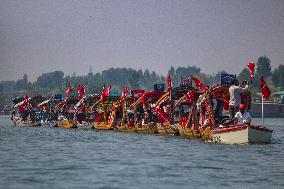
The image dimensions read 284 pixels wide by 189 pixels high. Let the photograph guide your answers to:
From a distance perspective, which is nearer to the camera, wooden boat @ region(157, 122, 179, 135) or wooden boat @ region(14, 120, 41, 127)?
wooden boat @ region(157, 122, 179, 135)

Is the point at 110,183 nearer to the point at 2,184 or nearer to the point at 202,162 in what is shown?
the point at 2,184

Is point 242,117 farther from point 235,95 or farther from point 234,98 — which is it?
point 235,95

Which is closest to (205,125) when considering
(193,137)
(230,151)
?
(193,137)

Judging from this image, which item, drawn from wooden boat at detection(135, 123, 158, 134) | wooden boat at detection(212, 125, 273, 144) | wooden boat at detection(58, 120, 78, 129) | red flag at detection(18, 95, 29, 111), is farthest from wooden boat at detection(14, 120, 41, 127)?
wooden boat at detection(212, 125, 273, 144)

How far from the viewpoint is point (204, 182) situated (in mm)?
24906

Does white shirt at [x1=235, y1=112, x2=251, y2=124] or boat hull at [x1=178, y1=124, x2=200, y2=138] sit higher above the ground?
white shirt at [x1=235, y1=112, x2=251, y2=124]

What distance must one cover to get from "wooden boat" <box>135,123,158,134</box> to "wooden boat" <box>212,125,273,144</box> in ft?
69.9

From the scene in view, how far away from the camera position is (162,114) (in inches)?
2554

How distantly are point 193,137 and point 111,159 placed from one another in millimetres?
21013

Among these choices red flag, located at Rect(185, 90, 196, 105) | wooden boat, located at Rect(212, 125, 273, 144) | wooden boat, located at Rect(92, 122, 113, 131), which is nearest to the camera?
wooden boat, located at Rect(212, 125, 273, 144)

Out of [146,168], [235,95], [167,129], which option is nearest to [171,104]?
Answer: [167,129]

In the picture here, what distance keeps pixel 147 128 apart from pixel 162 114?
10.1ft

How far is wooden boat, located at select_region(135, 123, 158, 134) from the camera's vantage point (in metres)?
66.0

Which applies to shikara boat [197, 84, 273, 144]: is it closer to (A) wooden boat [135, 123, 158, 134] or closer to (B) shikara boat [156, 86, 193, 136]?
(B) shikara boat [156, 86, 193, 136]
